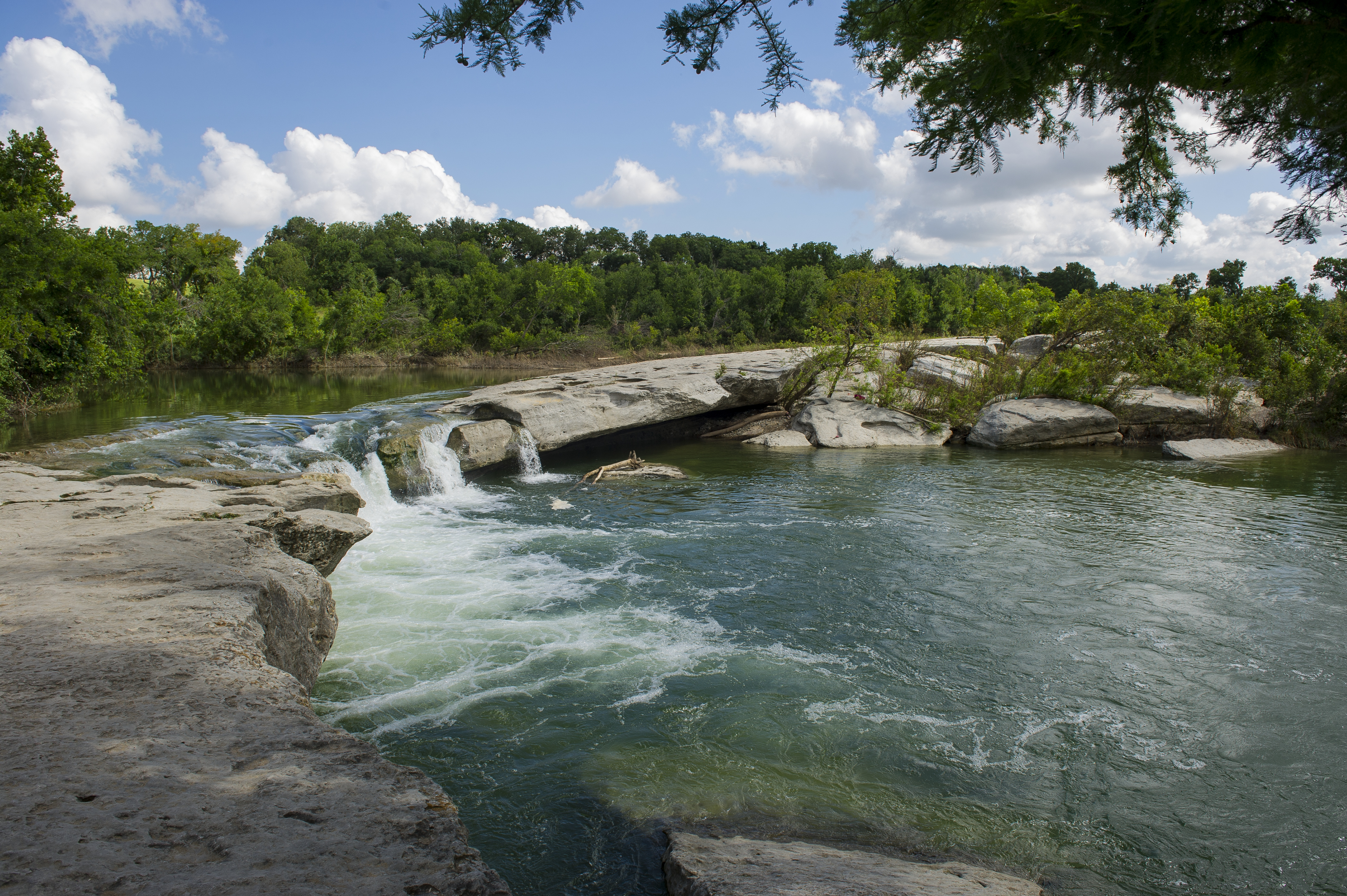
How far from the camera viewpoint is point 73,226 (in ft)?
53.5

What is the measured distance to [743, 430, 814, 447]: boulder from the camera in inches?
711

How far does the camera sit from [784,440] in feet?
59.7

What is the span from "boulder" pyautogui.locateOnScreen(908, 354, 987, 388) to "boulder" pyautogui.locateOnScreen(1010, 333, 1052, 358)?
5.55 feet

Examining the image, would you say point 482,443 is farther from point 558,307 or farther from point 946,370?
point 558,307

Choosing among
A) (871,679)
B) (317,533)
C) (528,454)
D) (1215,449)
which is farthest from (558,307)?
(871,679)

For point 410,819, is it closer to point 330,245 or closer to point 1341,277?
point 1341,277

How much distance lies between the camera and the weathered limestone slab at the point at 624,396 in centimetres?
1507

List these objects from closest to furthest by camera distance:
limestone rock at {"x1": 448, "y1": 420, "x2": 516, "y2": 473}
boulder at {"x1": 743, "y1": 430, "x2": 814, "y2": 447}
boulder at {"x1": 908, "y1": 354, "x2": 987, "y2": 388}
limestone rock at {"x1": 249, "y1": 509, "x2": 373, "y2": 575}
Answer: limestone rock at {"x1": 249, "y1": 509, "x2": 373, "y2": 575}, limestone rock at {"x1": 448, "y1": 420, "x2": 516, "y2": 473}, boulder at {"x1": 743, "y1": 430, "x2": 814, "y2": 447}, boulder at {"x1": 908, "y1": 354, "x2": 987, "y2": 388}

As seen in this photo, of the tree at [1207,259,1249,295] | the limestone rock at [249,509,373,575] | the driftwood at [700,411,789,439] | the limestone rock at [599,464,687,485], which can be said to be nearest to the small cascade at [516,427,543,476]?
the limestone rock at [599,464,687,485]

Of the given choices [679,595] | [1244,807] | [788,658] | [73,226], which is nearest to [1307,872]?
[1244,807]

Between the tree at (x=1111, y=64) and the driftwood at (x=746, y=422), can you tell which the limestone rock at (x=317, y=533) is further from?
the driftwood at (x=746, y=422)

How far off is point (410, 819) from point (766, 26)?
4.21m

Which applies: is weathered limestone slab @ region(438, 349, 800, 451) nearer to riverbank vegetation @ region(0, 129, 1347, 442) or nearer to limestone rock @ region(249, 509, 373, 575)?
riverbank vegetation @ region(0, 129, 1347, 442)

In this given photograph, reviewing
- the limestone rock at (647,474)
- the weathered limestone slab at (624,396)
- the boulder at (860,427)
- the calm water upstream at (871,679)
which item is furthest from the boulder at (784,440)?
the calm water upstream at (871,679)
